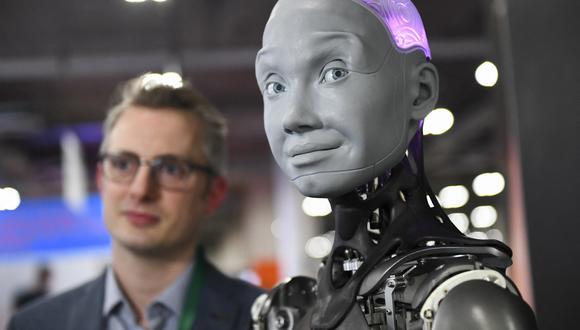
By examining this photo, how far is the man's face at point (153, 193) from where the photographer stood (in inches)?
76.9

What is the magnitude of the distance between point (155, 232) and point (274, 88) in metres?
0.85

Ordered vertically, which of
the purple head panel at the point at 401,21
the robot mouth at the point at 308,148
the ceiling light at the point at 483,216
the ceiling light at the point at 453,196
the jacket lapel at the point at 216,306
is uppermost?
the ceiling light at the point at 453,196

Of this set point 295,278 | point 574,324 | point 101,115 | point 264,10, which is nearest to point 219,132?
point 295,278

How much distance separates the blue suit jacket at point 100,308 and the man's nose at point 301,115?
924 millimetres

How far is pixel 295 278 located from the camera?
4.77 ft

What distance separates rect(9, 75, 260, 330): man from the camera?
197 cm

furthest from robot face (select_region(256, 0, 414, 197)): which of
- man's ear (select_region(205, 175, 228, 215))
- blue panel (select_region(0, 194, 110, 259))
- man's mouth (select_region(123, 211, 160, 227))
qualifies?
blue panel (select_region(0, 194, 110, 259))

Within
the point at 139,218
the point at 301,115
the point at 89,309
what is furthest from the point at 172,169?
the point at 301,115

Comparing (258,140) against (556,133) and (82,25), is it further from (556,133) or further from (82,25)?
(556,133)

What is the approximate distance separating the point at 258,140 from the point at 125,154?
9119 mm

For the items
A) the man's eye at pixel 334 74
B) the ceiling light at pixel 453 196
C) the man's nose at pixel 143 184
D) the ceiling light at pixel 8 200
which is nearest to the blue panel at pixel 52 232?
the ceiling light at pixel 8 200

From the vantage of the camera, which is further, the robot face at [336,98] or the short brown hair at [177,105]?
the short brown hair at [177,105]

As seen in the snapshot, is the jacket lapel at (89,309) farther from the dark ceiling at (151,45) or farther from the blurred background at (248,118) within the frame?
the dark ceiling at (151,45)

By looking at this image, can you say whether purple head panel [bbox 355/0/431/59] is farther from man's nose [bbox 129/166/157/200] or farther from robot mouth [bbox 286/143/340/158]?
man's nose [bbox 129/166/157/200]
